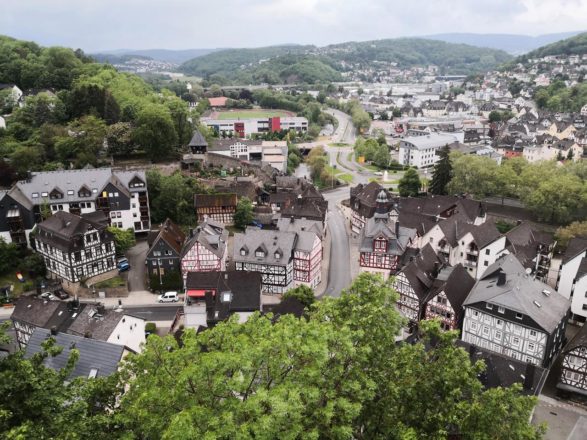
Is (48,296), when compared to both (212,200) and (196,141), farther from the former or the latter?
(196,141)

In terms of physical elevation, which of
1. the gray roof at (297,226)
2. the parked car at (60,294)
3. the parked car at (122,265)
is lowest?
the parked car at (60,294)

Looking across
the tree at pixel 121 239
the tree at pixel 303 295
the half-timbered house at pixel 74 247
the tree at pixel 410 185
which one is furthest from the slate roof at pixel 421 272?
the tree at pixel 410 185

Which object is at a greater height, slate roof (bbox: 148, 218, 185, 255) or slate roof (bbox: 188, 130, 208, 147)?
slate roof (bbox: 188, 130, 208, 147)

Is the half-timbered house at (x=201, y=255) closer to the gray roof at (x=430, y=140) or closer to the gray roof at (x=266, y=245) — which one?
the gray roof at (x=266, y=245)

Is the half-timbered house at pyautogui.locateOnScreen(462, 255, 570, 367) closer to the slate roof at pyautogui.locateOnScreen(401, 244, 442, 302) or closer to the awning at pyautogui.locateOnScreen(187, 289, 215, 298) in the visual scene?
the slate roof at pyautogui.locateOnScreen(401, 244, 442, 302)

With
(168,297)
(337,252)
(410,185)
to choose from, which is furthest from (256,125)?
(168,297)

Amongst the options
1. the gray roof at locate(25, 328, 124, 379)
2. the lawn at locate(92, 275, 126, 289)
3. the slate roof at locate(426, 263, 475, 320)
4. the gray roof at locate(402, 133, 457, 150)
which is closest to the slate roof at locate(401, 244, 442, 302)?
the slate roof at locate(426, 263, 475, 320)
